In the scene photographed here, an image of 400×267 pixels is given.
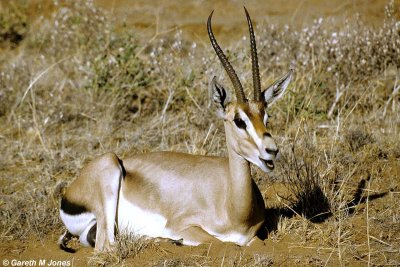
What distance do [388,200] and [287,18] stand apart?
6.92 m

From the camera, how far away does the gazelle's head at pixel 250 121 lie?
193 inches

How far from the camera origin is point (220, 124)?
8.11m

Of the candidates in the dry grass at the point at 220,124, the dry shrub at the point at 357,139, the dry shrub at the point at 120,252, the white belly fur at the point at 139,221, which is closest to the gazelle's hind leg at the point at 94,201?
the white belly fur at the point at 139,221

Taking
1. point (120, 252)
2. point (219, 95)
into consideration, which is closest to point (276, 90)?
point (219, 95)

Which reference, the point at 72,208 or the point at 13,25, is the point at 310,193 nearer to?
the point at 72,208

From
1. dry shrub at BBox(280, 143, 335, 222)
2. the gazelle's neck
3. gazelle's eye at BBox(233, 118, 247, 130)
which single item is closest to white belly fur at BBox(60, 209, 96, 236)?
the gazelle's neck

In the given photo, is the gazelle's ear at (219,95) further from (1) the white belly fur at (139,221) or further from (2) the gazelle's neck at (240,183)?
(1) the white belly fur at (139,221)

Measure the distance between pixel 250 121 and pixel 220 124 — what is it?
3077 millimetres

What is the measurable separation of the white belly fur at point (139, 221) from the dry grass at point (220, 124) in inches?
14.4

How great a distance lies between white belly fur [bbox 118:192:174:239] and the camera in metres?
5.95

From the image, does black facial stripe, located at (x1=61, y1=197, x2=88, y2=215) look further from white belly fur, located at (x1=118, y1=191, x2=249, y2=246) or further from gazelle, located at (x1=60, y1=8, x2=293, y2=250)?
white belly fur, located at (x1=118, y1=191, x2=249, y2=246)

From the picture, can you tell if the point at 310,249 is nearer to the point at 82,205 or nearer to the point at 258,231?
the point at 258,231

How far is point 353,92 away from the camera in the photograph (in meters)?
8.70

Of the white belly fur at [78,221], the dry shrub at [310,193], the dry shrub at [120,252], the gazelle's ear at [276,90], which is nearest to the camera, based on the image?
the dry shrub at [120,252]
